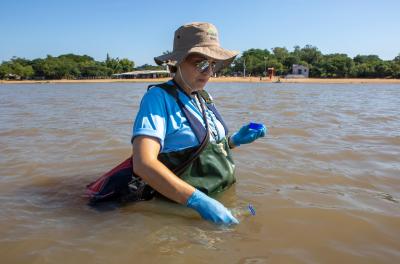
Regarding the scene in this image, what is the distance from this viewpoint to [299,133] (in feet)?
23.9

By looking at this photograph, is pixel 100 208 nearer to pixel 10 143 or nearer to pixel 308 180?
pixel 308 180

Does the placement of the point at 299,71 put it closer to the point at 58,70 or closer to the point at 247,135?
the point at 58,70

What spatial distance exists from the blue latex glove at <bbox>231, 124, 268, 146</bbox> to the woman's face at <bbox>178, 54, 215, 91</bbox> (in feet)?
2.61

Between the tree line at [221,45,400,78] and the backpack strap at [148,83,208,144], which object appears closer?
the backpack strap at [148,83,208,144]

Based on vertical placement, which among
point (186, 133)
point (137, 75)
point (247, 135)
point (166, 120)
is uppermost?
point (166, 120)

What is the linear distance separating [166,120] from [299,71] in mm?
83710

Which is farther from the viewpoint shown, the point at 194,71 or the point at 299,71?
the point at 299,71

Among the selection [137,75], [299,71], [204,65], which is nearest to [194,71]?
[204,65]

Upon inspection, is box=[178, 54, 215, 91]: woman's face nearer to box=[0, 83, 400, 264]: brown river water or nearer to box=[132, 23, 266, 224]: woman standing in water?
box=[132, 23, 266, 224]: woman standing in water

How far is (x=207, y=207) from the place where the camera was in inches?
103

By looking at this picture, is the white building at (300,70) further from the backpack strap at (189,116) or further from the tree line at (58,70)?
the backpack strap at (189,116)

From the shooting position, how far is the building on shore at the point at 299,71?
8103 cm

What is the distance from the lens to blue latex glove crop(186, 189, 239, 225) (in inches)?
102

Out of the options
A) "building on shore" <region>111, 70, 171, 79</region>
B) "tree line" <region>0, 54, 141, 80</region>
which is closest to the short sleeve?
"building on shore" <region>111, 70, 171, 79</region>
